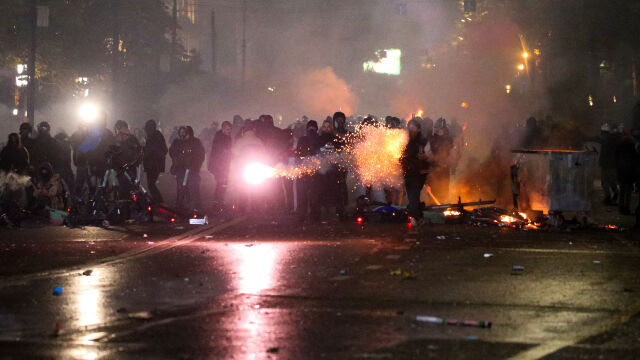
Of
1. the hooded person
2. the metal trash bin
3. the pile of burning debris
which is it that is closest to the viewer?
the pile of burning debris

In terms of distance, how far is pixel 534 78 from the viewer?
37.3 m

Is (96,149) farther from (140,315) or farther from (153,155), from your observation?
(140,315)

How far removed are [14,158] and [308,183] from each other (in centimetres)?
608

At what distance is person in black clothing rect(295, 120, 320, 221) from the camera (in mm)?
17953

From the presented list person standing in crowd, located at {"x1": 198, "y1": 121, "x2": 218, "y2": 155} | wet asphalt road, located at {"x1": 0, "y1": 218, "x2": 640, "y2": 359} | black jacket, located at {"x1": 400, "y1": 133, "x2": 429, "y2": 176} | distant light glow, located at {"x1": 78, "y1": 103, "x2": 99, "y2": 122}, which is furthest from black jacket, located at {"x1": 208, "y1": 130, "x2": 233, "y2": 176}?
distant light glow, located at {"x1": 78, "y1": 103, "x2": 99, "y2": 122}

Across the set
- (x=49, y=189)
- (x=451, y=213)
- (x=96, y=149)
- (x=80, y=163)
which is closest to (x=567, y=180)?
(x=451, y=213)

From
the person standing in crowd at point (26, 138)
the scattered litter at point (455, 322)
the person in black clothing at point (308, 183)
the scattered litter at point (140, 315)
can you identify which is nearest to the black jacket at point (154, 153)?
the person standing in crowd at point (26, 138)

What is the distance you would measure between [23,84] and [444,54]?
32.1m

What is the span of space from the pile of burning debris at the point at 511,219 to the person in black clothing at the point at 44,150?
8504 mm

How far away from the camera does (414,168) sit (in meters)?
16.3

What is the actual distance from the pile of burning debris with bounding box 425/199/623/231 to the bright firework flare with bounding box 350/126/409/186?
1.30 meters

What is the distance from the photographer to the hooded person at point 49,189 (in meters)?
19.3

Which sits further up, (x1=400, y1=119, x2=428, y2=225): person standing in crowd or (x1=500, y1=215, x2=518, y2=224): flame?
(x1=400, y1=119, x2=428, y2=225): person standing in crowd

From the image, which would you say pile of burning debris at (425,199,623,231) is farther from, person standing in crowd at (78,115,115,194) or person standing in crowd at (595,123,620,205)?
person standing in crowd at (78,115,115,194)
